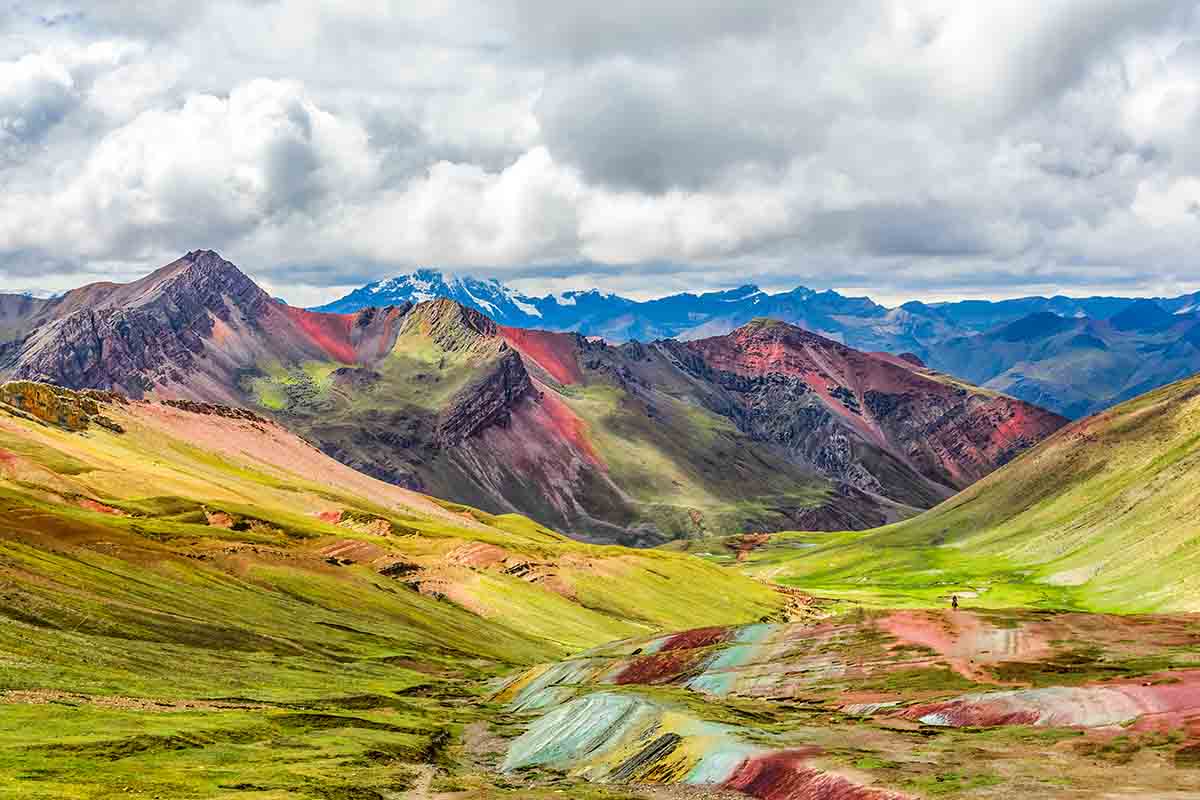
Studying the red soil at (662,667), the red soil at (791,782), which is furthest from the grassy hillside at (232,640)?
the red soil at (662,667)

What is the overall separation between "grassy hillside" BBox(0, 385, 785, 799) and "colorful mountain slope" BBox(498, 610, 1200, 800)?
13.2 m

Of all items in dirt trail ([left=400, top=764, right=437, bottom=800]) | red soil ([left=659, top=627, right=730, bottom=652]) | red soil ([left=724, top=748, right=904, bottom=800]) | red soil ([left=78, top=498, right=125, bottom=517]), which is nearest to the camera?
red soil ([left=724, top=748, right=904, bottom=800])

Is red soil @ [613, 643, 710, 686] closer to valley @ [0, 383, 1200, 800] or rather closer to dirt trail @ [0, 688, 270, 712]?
valley @ [0, 383, 1200, 800]

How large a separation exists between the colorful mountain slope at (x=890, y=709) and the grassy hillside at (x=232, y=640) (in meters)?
13.2

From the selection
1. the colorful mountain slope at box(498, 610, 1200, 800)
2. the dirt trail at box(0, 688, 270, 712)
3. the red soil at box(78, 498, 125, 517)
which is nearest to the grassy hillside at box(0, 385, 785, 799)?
the dirt trail at box(0, 688, 270, 712)

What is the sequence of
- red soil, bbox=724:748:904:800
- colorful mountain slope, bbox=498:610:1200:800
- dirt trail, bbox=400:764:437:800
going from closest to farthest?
red soil, bbox=724:748:904:800 → colorful mountain slope, bbox=498:610:1200:800 → dirt trail, bbox=400:764:437:800

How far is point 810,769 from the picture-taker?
58.6 meters

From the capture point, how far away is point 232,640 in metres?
107

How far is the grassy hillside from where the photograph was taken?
5897 cm

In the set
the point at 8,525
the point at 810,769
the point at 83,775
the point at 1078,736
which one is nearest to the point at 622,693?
the point at 810,769

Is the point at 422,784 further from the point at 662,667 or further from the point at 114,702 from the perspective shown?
the point at 662,667

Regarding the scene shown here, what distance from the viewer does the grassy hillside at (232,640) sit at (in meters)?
59.0

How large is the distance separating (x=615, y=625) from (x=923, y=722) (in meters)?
110

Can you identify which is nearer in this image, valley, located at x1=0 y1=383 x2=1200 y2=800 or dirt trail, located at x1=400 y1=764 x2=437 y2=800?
valley, located at x1=0 y1=383 x2=1200 y2=800
